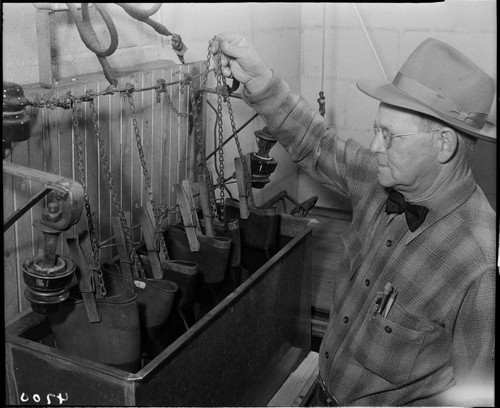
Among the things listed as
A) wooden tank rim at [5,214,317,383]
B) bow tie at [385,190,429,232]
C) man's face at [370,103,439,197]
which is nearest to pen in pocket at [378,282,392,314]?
bow tie at [385,190,429,232]

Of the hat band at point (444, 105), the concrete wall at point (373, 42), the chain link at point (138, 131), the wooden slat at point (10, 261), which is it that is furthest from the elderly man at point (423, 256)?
the concrete wall at point (373, 42)

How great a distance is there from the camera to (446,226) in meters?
1.66

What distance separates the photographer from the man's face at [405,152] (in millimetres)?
1616

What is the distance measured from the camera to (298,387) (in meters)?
2.40

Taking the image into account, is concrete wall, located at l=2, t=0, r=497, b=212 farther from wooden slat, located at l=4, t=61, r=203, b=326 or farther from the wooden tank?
the wooden tank

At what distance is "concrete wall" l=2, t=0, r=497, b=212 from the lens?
2.73 metres

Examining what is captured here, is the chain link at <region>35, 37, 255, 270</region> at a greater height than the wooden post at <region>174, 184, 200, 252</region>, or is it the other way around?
the chain link at <region>35, 37, 255, 270</region>

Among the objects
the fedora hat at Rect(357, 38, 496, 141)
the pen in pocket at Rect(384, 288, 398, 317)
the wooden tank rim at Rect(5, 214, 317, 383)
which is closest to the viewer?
the wooden tank rim at Rect(5, 214, 317, 383)

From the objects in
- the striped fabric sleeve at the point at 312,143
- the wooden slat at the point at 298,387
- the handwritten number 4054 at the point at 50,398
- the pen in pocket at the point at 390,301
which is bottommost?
the wooden slat at the point at 298,387

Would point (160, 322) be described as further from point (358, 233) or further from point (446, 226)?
point (446, 226)

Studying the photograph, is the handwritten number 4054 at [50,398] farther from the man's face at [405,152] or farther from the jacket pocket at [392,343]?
the man's face at [405,152]

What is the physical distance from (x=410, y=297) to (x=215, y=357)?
53 cm

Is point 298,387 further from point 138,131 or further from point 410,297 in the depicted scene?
point 138,131

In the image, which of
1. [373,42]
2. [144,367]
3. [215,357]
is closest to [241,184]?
[215,357]
